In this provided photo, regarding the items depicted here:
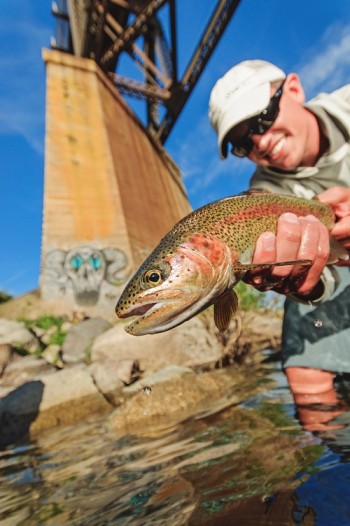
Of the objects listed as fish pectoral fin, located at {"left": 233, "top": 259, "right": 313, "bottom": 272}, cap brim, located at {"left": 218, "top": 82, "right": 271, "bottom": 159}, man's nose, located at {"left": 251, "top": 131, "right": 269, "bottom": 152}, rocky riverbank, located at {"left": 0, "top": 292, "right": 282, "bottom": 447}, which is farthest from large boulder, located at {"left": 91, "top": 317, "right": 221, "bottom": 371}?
fish pectoral fin, located at {"left": 233, "top": 259, "right": 313, "bottom": 272}

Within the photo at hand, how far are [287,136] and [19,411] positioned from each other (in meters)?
4.37

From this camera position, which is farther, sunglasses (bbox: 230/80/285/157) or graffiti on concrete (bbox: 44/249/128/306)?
graffiti on concrete (bbox: 44/249/128/306)

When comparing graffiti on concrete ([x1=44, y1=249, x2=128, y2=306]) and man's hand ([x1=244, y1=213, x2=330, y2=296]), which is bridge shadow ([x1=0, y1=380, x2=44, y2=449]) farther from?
graffiti on concrete ([x1=44, y1=249, x2=128, y2=306])

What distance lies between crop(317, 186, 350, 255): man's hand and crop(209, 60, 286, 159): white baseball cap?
1.03 m

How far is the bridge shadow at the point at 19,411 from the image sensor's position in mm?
4461

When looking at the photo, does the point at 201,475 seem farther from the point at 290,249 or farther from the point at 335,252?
the point at 335,252

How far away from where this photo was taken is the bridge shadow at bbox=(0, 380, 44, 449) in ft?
14.6

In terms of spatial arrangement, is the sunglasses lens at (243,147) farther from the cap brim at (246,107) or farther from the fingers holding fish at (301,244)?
the fingers holding fish at (301,244)

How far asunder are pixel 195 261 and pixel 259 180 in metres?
2.03

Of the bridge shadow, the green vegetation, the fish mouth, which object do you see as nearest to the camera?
the fish mouth

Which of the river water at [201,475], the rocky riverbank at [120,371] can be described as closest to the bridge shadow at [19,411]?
the rocky riverbank at [120,371]

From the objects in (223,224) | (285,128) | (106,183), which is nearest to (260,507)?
(223,224)

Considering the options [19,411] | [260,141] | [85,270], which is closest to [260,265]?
[260,141]

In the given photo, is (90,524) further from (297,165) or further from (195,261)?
(297,165)
